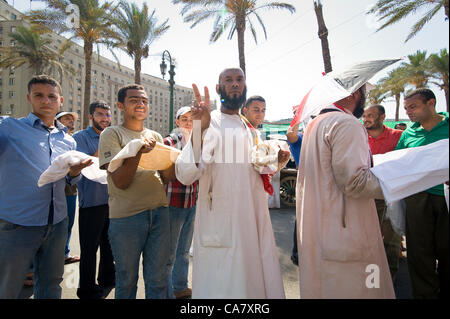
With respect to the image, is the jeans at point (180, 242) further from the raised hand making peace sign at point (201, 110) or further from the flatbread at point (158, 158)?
the raised hand making peace sign at point (201, 110)

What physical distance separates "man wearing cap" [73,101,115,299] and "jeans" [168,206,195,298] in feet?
2.77

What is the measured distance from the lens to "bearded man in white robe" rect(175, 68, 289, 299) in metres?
1.69

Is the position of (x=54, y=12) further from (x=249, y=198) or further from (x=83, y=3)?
(x=249, y=198)

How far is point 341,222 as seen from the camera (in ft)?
5.49

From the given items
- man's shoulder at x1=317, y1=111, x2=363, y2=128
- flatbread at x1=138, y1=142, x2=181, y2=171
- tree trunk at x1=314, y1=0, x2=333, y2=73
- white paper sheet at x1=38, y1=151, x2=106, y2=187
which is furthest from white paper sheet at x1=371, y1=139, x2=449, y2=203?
tree trunk at x1=314, y1=0, x2=333, y2=73

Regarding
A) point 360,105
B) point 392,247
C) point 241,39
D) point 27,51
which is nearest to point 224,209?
point 360,105

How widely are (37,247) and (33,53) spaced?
29254 millimetres

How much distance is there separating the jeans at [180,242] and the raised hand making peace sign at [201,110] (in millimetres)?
1378

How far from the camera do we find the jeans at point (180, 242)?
9.17 ft

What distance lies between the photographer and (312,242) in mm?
1800

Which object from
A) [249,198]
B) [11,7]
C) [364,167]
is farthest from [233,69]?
[11,7]

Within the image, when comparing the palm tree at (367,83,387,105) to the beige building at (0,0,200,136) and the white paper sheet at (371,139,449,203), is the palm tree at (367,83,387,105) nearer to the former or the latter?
the beige building at (0,0,200,136)

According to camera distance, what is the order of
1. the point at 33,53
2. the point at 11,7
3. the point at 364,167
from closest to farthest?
the point at 364,167, the point at 33,53, the point at 11,7

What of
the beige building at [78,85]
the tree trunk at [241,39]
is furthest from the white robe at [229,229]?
the tree trunk at [241,39]
